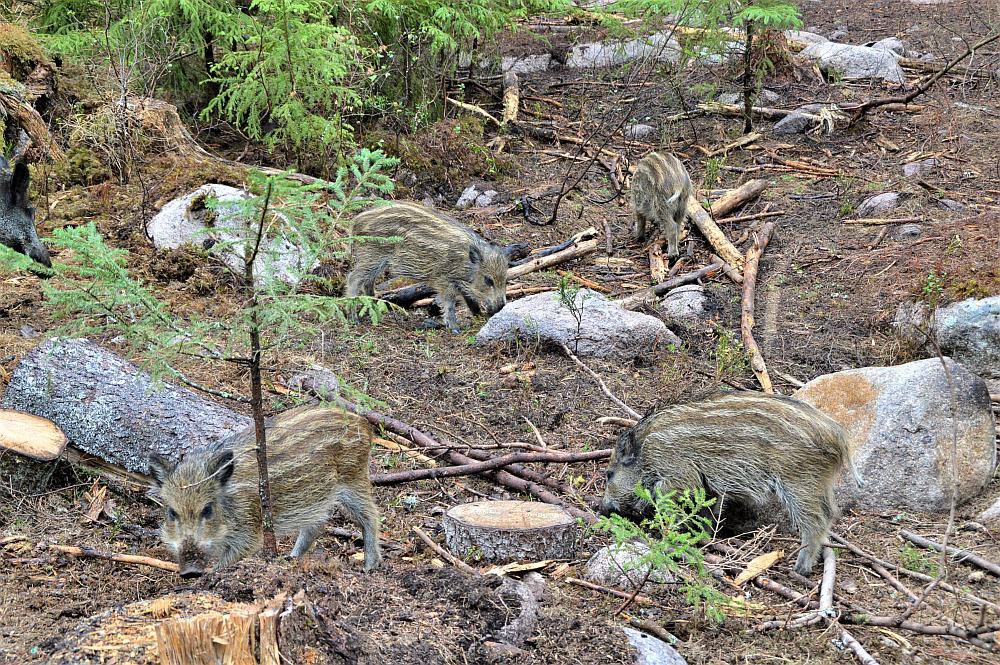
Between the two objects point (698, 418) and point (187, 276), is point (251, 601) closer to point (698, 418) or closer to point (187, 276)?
point (698, 418)

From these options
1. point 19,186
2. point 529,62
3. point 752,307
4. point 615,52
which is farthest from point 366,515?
point 529,62

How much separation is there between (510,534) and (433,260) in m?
4.56

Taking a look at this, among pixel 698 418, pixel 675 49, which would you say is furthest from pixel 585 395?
pixel 675 49

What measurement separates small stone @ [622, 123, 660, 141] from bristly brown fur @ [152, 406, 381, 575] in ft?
32.4

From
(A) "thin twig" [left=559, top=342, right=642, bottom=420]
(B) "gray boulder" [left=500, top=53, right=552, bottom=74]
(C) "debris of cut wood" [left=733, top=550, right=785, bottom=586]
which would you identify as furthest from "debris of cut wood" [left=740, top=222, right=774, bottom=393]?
(B) "gray boulder" [left=500, top=53, right=552, bottom=74]

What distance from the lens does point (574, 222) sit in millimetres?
11375

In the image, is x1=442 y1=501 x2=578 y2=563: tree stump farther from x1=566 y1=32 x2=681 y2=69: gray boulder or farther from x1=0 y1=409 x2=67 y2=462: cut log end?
x1=566 y1=32 x2=681 y2=69: gray boulder

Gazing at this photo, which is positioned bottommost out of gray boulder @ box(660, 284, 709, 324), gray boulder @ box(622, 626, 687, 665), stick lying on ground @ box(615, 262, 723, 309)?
stick lying on ground @ box(615, 262, 723, 309)

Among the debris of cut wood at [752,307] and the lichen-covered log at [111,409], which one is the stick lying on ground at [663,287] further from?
the lichen-covered log at [111,409]

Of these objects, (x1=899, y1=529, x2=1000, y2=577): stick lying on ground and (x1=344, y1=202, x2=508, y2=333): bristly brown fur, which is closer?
(x1=899, y1=529, x2=1000, y2=577): stick lying on ground

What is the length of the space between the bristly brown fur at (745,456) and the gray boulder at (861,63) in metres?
11.6

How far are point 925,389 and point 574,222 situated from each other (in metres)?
6.10

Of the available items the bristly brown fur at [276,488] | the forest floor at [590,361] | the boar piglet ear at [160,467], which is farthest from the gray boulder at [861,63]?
the boar piglet ear at [160,467]

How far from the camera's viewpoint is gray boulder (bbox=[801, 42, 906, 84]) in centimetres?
1501
